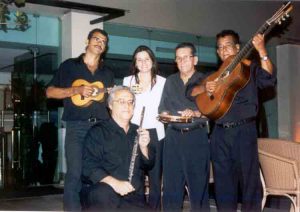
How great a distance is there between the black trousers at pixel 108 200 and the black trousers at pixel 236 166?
2.47ft

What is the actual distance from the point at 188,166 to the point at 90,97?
0.94 metres

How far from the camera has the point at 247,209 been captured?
302 centimetres

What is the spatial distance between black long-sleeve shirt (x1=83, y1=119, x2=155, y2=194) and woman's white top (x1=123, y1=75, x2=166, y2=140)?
51 centimetres

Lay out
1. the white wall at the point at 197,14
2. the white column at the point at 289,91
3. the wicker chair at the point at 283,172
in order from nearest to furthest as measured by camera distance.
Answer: the wicker chair at the point at 283,172 < the white wall at the point at 197,14 < the white column at the point at 289,91

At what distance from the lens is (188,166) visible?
9.90 feet

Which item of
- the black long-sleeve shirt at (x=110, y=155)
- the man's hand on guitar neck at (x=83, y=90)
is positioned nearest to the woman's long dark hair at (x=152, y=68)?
the man's hand on guitar neck at (x=83, y=90)

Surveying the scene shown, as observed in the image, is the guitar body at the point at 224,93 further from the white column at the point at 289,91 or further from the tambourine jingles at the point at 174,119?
the white column at the point at 289,91

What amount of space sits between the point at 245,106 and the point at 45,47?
407 centimetres

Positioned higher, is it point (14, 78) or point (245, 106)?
point (14, 78)

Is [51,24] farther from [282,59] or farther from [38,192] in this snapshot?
[282,59]

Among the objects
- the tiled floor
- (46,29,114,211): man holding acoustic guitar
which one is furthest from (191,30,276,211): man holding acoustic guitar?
the tiled floor

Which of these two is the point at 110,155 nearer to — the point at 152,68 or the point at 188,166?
the point at 188,166

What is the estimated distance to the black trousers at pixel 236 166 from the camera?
2.97 metres

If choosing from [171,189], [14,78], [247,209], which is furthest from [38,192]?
[247,209]
